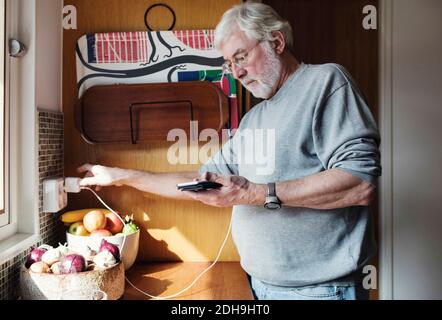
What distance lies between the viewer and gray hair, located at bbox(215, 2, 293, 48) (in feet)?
2.47

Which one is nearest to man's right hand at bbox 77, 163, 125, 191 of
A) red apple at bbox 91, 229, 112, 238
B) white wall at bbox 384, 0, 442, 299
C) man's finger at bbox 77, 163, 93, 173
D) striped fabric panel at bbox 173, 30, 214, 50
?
man's finger at bbox 77, 163, 93, 173

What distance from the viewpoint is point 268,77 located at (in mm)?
780

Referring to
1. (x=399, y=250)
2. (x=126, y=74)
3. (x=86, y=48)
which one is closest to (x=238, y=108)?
(x=126, y=74)

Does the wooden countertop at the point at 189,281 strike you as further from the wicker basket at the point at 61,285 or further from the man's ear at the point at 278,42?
the man's ear at the point at 278,42

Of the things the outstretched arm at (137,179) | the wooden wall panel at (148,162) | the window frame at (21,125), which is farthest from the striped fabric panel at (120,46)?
the outstretched arm at (137,179)

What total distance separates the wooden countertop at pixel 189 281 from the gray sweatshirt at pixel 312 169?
3.0 inches

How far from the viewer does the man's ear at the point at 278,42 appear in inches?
30.1

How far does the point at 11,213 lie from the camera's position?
2.62ft

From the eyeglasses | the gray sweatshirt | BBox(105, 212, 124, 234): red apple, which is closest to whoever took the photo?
the gray sweatshirt

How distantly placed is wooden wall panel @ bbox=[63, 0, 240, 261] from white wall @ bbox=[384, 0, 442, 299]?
39 cm

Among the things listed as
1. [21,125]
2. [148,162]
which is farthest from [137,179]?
[21,125]

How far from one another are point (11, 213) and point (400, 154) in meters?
0.84

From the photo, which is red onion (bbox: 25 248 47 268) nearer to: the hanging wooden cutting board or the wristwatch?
the hanging wooden cutting board
